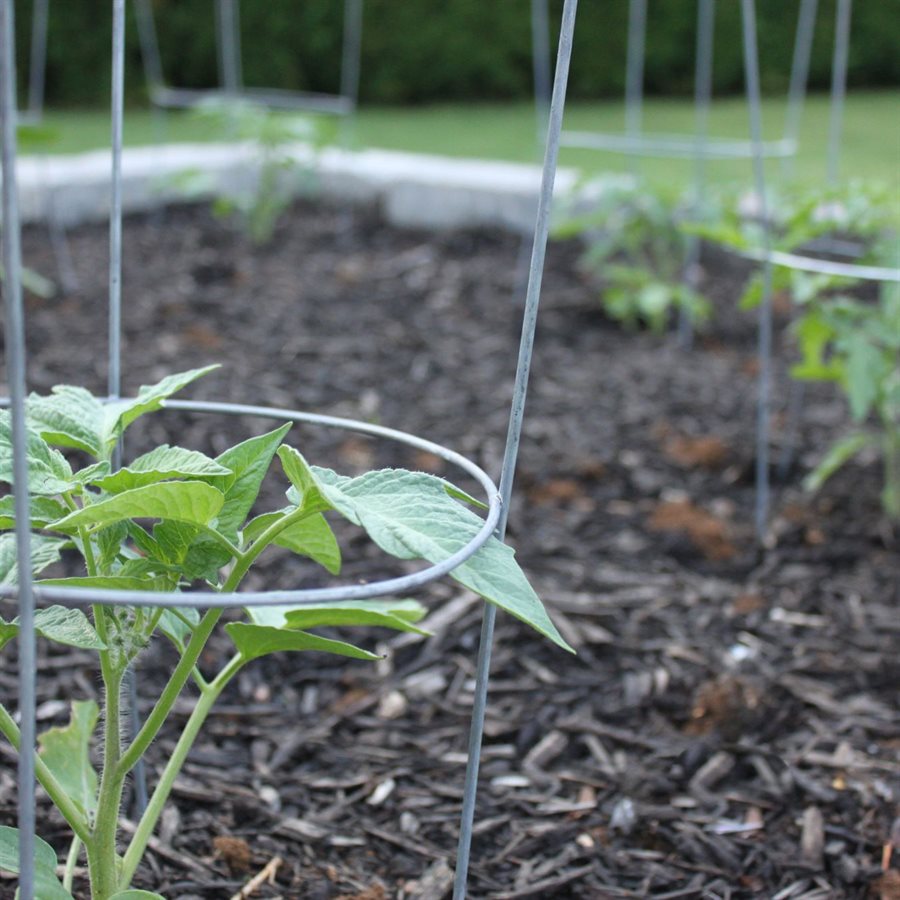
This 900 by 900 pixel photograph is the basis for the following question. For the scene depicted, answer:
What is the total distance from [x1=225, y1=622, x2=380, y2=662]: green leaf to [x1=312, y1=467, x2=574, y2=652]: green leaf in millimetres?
144

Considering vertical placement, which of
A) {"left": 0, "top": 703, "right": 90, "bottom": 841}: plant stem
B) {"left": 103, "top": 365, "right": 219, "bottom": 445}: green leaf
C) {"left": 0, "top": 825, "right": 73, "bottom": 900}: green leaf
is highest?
{"left": 103, "top": 365, "right": 219, "bottom": 445}: green leaf

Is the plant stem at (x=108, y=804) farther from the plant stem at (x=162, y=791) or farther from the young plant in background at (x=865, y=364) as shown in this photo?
the young plant in background at (x=865, y=364)

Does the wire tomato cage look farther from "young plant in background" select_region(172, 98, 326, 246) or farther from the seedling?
"young plant in background" select_region(172, 98, 326, 246)

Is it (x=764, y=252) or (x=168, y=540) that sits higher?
(x=764, y=252)

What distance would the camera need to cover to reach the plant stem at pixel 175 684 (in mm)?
1056

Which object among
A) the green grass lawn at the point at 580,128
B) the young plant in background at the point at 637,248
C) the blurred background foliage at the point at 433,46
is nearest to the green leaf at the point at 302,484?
the young plant in background at the point at 637,248

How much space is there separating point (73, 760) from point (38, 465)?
53 centimetres

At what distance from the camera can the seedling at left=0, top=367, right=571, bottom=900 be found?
96cm

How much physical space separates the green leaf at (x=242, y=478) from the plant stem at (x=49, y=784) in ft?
0.85

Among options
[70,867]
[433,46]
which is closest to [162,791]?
[70,867]

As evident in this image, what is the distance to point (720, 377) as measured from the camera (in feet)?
12.4

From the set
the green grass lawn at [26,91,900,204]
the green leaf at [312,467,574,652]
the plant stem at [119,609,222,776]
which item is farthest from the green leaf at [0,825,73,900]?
the green grass lawn at [26,91,900,204]

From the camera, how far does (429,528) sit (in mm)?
981

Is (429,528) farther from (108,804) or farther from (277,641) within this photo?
(108,804)
